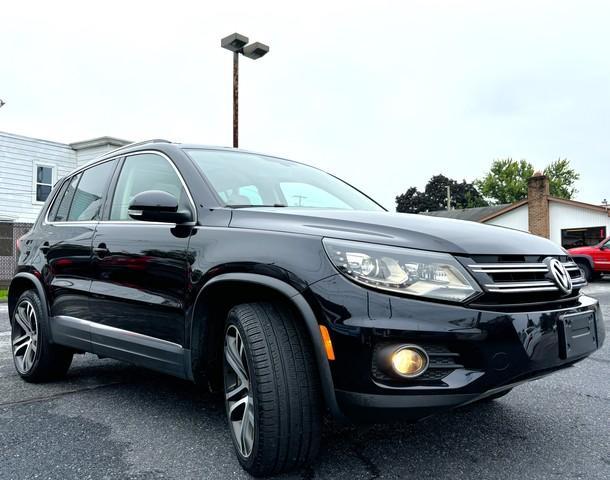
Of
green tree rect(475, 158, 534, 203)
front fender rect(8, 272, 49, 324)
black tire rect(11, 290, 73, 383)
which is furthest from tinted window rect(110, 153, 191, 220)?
green tree rect(475, 158, 534, 203)

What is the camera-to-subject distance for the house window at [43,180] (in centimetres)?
1863

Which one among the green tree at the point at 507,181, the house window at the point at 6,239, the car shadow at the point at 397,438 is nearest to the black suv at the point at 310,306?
the car shadow at the point at 397,438

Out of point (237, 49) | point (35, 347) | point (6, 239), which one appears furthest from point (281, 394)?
point (6, 239)

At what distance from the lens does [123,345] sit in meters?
3.04

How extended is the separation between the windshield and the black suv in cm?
2

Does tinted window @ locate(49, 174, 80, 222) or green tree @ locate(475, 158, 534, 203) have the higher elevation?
green tree @ locate(475, 158, 534, 203)

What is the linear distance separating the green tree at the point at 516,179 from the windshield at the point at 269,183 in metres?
63.6

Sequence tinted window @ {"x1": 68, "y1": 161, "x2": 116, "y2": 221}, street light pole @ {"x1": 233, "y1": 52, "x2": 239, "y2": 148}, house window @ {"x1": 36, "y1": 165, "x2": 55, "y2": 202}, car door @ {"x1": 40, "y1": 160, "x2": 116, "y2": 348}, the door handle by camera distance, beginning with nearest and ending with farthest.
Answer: the door handle, car door @ {"x1": 40, "y1": 160, "x2": 116, "y2": 348}, tinted window @ {"x1": 68, "y1": 161, "x2": 116, "y2": 221}, street light pole @ {"x1": 233, "y1": 52, "x2": 239, "y2": 148}, house window @ {"x1": 36, "y1": 165, "x2": 55, "y2": 202}

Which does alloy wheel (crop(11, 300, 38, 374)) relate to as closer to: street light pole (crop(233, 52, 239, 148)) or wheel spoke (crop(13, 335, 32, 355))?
wheel spoke (crop(13, 335, 32, 355))

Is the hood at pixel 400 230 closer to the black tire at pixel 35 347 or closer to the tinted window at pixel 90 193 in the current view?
the tinted window at pixel 90 193

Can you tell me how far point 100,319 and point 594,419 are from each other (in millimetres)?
2946

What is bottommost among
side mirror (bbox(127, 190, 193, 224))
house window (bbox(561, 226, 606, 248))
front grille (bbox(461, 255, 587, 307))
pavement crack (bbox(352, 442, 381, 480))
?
pavement crack (bbox(352, 442, 381, 480))

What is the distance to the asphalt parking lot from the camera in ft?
7.89

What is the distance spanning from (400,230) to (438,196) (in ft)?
251
